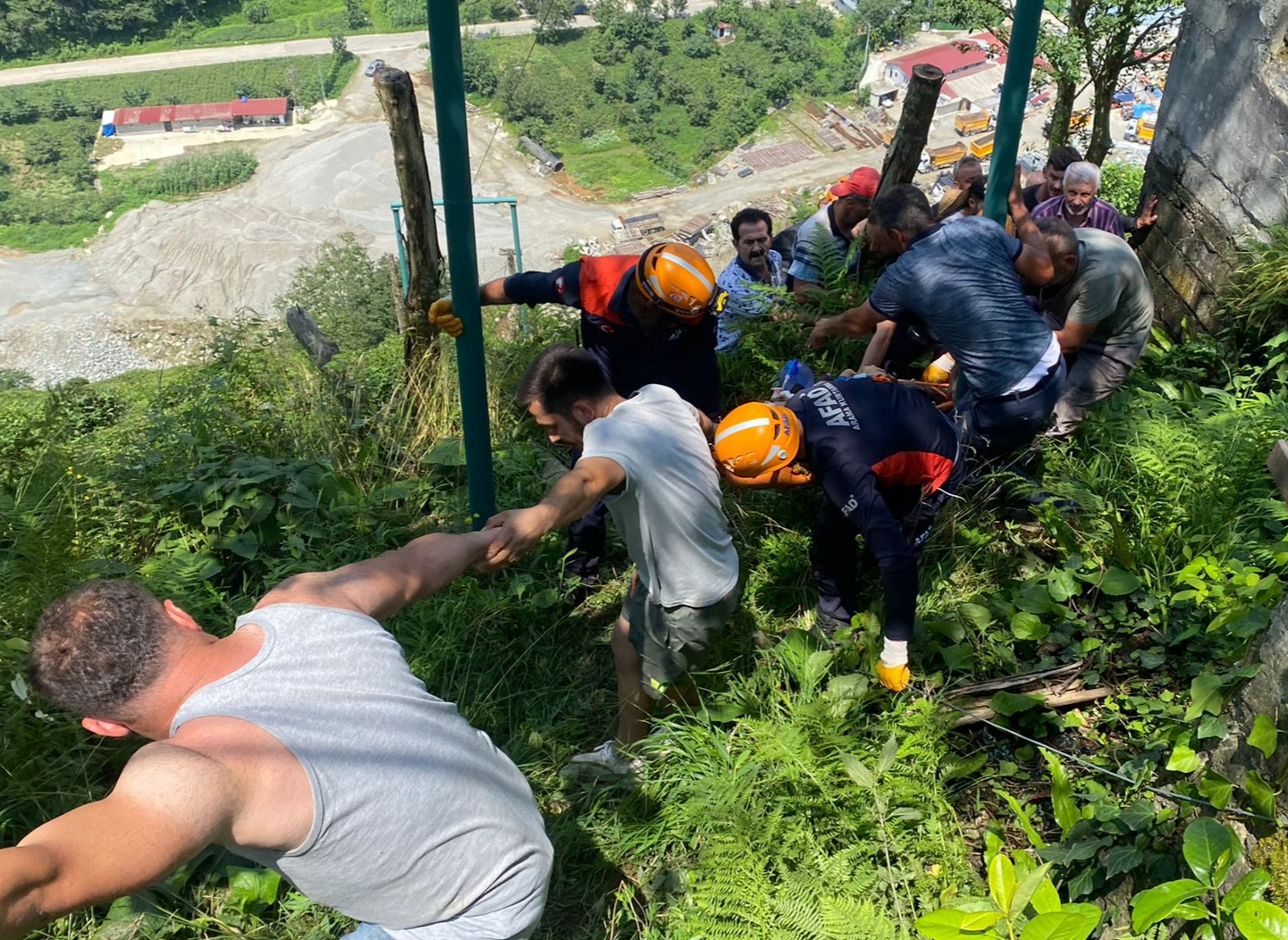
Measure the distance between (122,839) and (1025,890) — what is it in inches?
71.2

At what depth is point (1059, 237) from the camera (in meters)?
4.29

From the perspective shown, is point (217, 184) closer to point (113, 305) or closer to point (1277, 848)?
point (113, 305)

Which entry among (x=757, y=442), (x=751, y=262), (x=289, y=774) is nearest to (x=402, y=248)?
(x=751, y=262)

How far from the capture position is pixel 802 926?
2666mm

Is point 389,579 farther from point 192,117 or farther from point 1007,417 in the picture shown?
point 192,117

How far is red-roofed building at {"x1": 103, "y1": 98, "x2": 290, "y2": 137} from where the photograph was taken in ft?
243

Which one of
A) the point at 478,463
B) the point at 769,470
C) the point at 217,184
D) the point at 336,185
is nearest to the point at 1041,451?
the point at 769,470

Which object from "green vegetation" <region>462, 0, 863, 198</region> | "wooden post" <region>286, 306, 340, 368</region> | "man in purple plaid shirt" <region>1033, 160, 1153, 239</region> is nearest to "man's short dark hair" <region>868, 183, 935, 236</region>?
"man in purple plaid shirt" <region>1033, 160, 1153, 239</region>

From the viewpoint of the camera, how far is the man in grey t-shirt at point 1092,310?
4.38 m

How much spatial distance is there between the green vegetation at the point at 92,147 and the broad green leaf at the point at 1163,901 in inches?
2847

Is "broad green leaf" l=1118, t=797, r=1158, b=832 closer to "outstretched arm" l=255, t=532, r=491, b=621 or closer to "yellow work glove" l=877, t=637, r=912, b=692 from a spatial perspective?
"yellow work glove" l=877, t=637, r=912, b=692

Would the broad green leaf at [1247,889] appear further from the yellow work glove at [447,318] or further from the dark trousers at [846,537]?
the yellow work glove at [447,318]

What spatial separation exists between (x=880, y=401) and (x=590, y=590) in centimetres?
157

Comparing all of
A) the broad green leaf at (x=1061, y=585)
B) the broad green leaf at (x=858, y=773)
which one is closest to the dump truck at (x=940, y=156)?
the broad green leaf at (x=1061, y=585)
